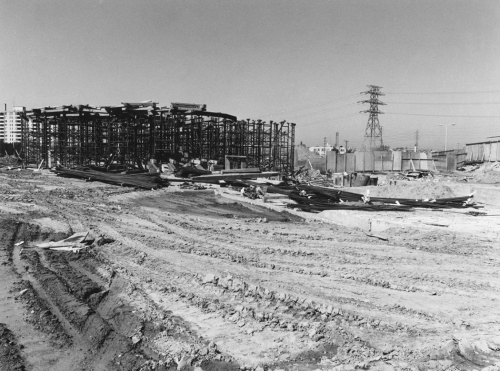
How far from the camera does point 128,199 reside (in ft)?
47.0

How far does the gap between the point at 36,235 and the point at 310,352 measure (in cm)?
670

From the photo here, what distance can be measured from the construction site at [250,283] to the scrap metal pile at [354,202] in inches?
2.4

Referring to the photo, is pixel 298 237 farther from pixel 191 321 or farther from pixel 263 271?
pixel 191 321

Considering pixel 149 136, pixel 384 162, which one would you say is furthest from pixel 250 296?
pixel 384 162

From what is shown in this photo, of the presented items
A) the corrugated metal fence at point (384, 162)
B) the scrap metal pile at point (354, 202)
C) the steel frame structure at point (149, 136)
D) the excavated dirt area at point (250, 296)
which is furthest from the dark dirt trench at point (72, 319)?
the corrugated metal fence at point (384, 162)

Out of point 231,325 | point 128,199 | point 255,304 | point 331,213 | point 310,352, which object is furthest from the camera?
point 128,199

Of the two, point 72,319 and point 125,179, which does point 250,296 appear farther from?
point 125,179

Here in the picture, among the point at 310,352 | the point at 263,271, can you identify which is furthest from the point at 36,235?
the point at 310,352

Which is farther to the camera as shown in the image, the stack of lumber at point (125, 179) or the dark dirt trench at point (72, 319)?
the stack of lumber at point (125, 179)

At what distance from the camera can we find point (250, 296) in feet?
16.3

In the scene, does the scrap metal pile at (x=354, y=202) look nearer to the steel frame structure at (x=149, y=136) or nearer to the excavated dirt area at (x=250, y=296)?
the excavated dirt area at (x=250, y=296)

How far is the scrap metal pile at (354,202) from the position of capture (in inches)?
447

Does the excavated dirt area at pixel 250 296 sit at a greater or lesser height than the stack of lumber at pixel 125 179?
lesser

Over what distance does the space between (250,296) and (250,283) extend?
501 millimetres
